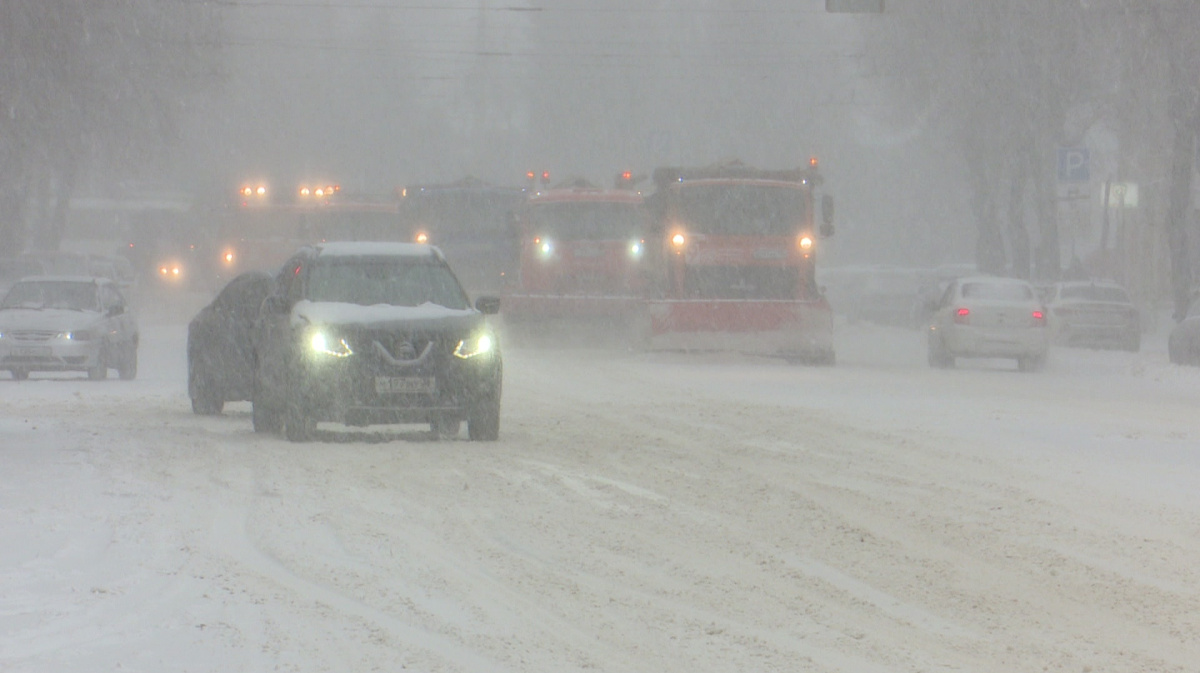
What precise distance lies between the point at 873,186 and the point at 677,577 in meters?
71.9

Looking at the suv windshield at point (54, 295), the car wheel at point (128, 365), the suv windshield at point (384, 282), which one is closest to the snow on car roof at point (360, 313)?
the suv windshield at point (384, 282)

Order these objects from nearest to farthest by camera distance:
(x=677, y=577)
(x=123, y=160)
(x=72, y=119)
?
1. (x=677, y=577)
2. (x=72, y=119)
3. (x=123, y=160)

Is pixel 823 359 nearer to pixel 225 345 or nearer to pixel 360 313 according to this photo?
pixel 225 345

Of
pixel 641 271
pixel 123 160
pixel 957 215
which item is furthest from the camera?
pixel 957 215

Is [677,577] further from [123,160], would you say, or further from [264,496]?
[123,160]

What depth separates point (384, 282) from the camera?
15.8 metres

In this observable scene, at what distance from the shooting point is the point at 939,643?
7.38 metres

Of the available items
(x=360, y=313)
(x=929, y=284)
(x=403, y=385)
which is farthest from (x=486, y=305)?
(x=929, y=284)

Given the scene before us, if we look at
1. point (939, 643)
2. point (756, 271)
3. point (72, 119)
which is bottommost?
point (939, 643)

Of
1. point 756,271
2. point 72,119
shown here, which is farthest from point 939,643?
point 72,119

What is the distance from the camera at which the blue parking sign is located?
107 feet

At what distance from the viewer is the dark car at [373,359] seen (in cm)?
1449

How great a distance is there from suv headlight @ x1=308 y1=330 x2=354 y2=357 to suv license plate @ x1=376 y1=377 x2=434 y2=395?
37 centimetres

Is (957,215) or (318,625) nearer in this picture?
(318,625)
